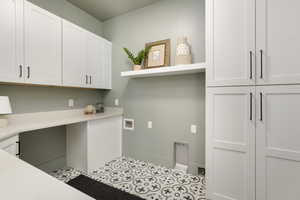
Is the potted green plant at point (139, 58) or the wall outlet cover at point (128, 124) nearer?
the potted green plant at point (139, 58)

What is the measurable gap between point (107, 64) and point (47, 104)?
1.29 metres

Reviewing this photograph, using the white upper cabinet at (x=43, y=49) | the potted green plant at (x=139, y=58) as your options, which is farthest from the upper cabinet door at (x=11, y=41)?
the potted green plant at (x=139, y=58)

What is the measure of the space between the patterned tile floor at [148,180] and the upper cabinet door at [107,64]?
60.2 inches

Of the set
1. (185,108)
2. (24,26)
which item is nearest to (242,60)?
(185,108)

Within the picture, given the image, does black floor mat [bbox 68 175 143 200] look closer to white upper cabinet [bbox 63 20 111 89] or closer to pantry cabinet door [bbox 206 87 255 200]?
pantry cabinet door [bbox 206 87 255 200]

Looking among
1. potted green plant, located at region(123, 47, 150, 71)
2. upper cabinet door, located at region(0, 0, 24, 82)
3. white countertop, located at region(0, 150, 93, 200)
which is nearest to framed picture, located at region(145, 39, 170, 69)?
potted green plant, located at region(123, 47, 150, 71)

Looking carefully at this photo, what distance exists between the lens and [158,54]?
2.54 m

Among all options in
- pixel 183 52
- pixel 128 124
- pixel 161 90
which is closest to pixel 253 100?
pixel 183 52

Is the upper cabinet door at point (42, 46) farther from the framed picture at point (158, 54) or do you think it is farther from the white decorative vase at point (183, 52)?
the white decorative vase at point (183, 52)

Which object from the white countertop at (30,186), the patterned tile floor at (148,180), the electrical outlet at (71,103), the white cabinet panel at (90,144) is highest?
the electrical outlet at (71,103)

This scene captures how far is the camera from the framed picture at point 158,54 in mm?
2482

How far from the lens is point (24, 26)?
1751mm

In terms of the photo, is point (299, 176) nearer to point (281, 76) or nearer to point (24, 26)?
point (281, 76)

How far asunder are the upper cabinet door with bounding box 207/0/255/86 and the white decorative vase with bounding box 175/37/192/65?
22.2 inches
